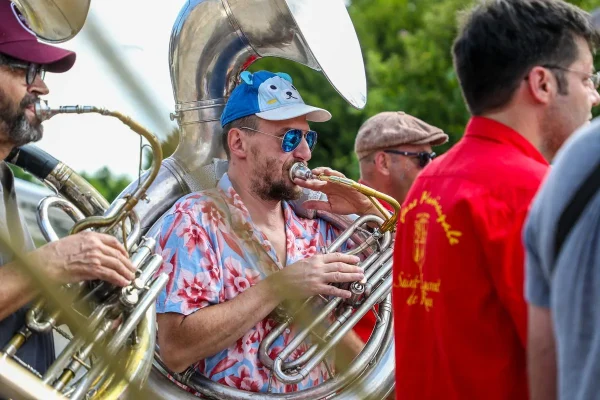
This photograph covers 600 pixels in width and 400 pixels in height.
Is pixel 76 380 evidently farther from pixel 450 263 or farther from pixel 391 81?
pixel 391 81

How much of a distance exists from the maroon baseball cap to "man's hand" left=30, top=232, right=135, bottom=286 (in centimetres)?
43

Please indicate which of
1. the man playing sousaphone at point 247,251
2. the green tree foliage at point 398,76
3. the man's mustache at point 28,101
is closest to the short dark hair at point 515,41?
the man playing sousaphone at point 247,251

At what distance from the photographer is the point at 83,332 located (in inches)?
28.3

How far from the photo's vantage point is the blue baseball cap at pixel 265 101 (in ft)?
10.0

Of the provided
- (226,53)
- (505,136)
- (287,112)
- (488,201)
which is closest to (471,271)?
(488,201)

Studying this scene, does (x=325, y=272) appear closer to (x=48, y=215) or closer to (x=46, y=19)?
(x=48, y=215)

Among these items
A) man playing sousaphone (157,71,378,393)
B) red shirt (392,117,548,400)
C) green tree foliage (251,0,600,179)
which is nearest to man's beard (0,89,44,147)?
man playing sousaphone (157,71,378,393)

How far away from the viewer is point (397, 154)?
4316 mm

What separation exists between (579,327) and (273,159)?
1787mm

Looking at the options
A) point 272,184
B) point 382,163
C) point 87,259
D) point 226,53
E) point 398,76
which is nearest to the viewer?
point 87,259

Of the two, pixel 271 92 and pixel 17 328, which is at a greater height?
pixel 271 92

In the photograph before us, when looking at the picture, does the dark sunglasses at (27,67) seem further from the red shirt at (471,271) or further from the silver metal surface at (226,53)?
the red shirt at (471,271)

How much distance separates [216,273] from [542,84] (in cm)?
126

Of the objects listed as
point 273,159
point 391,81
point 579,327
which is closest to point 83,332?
point 579,327
